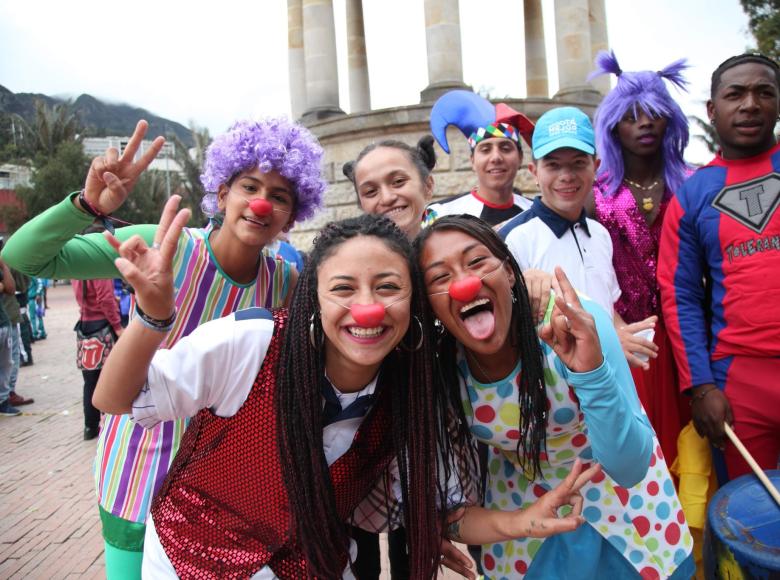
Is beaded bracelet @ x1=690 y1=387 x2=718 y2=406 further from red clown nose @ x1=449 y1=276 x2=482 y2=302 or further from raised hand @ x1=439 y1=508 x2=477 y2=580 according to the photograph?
red clown nose @ x1=449 y1=276 x2=482 y2=302

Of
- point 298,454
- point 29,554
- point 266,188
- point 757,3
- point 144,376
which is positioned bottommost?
point 29,554

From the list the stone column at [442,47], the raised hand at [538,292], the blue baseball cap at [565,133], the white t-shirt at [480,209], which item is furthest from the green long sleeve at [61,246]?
the stone column at [442,47]

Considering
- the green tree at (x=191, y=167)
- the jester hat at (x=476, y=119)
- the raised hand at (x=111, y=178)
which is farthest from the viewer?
the green tree at (x=191, y=167)

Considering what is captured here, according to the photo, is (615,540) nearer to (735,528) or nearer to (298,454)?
(735,528)

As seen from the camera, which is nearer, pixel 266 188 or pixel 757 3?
pixel 266 188

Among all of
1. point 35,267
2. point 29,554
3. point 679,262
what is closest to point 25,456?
point 29,554

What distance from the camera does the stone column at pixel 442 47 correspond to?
9.80m

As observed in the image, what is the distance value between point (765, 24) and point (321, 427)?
18.0 m

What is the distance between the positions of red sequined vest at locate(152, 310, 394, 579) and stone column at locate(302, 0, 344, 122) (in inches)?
406

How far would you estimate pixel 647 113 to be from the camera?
3123mm

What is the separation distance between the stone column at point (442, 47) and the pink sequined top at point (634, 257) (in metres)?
7.29

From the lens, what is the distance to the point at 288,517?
1724 mm

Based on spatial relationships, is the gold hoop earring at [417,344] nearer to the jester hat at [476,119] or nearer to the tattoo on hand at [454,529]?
the tattoo on hand at [454,529]

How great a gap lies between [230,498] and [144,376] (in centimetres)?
45
